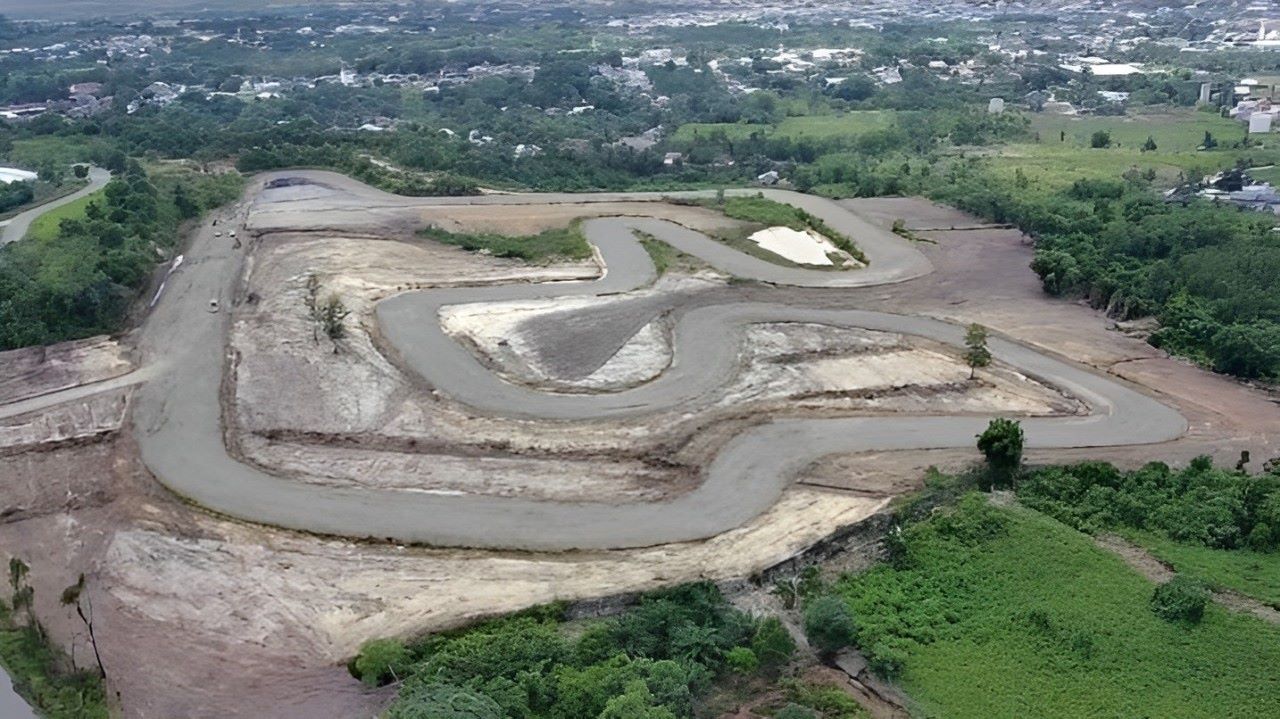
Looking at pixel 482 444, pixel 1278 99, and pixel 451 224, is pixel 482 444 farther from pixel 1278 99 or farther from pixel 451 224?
pixel 1278 99

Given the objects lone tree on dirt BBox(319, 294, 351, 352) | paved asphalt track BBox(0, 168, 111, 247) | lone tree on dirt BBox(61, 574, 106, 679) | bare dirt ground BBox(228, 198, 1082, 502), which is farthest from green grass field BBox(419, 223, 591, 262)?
lone tree on dirt BBox(61, 574, 106, 679)

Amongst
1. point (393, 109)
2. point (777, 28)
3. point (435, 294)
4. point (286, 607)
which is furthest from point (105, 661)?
point (777, 28)

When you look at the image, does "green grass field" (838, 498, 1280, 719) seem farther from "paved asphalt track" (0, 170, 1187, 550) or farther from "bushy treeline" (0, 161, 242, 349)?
"bushy treeline" (0, 161, 242, 349)

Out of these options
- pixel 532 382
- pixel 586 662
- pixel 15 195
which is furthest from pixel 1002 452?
pixel 15 195

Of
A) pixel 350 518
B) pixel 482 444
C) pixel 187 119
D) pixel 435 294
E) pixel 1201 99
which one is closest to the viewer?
pixel 350 518

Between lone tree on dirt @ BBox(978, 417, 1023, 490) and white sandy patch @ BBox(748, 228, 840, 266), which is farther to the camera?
white sandy patch @ BBox(748, 228, 840, 266)

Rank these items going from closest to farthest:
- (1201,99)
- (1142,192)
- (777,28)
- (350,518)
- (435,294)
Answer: (350,518) < (435,294) < (1142,192) < (1201,99) < (777,28)
